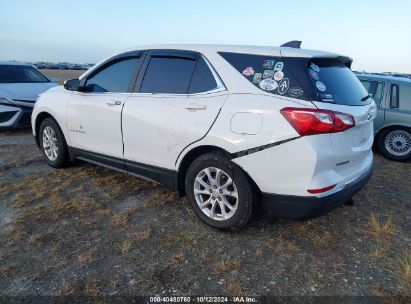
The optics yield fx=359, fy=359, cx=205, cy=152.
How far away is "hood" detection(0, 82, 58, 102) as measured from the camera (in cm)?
761

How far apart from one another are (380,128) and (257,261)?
4.95 metres

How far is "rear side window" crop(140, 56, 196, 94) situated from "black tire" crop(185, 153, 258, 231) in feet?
2.47

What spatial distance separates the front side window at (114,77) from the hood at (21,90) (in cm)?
387

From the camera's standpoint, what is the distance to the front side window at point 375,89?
6.90 m

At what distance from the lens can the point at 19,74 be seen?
28.9 ft

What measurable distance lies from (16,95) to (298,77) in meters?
6.71

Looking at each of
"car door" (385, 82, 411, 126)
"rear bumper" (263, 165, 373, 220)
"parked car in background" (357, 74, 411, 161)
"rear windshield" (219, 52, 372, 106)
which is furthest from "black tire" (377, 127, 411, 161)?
"rear bumper" (263, 165, 373, 220)

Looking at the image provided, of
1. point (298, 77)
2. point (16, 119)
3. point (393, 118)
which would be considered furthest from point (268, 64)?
point (16, 119)

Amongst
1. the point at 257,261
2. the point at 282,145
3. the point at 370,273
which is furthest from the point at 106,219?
the point at 370,273

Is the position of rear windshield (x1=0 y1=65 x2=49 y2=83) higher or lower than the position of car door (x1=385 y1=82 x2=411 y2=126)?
higher

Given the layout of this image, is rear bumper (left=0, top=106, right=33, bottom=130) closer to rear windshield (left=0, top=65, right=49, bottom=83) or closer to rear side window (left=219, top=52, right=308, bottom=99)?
rear windshield (left=0, top=65, right=49, bottom=83)

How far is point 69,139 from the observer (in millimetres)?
4891

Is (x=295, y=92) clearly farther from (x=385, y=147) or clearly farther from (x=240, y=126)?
(x=385, y=147)

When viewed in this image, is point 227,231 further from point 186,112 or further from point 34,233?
point 34,233
